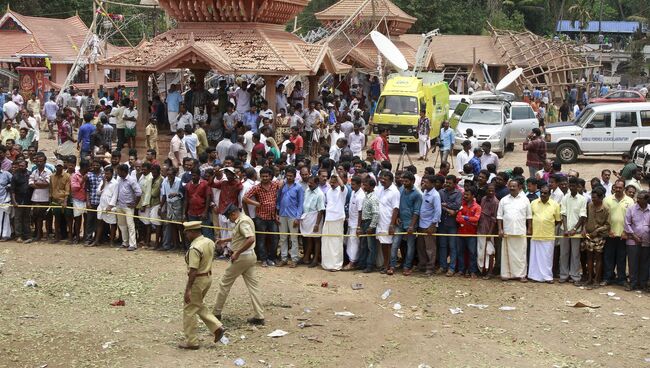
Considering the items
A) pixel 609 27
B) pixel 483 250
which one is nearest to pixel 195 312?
pixel 483 250

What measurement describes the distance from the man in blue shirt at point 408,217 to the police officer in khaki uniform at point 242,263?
3.38 metres

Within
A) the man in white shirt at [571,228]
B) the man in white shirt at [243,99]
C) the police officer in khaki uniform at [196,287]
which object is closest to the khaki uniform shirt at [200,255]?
the police officer in khaki uniform at [196,287]

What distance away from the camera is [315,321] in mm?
11688

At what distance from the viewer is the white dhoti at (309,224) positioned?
47.9 ft

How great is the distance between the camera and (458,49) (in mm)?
50094

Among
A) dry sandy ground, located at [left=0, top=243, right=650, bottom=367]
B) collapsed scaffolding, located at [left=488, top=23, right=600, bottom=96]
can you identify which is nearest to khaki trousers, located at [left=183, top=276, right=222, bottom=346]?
dry sandy ground, located at [left=0, top=243, right=650, bottom=367]

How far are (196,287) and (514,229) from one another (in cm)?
549

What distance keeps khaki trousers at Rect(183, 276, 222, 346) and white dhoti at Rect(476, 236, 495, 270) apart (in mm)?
5060

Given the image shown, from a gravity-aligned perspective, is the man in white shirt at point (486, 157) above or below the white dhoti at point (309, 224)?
above

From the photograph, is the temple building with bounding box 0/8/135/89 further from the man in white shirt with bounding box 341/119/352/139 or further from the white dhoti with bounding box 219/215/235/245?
the white dhoti with bounding box 219/215/235/245

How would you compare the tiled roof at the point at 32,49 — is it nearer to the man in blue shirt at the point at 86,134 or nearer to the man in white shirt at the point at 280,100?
the man in white shirt at the point at 280,100

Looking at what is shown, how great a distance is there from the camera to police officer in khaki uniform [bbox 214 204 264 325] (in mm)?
11141

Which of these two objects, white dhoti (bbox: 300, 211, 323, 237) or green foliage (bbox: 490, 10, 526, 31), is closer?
white dhoti (bbox: 300, 211, 323, 237)

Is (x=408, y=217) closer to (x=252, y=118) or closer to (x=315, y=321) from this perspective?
(x=315, y=321)
